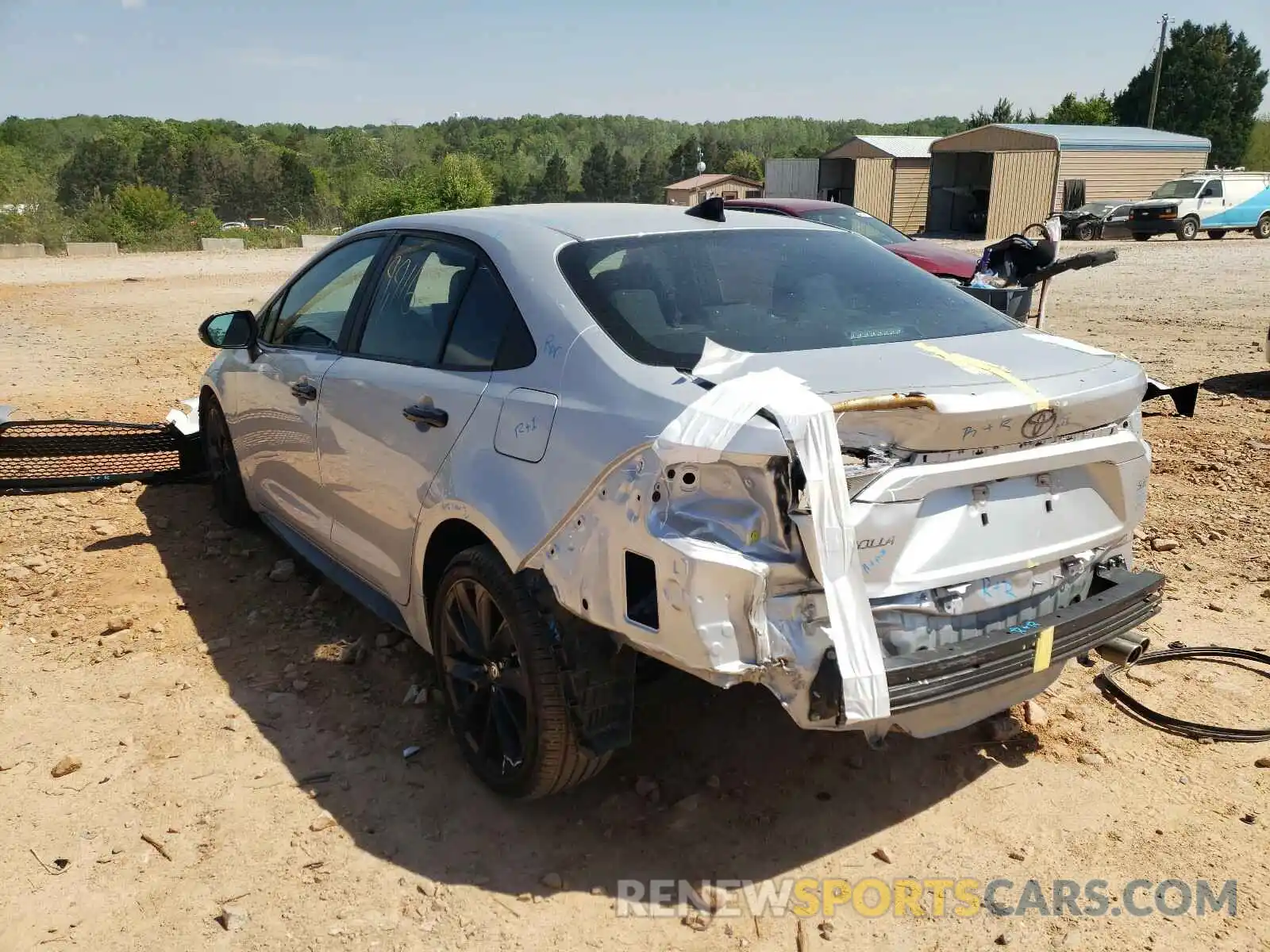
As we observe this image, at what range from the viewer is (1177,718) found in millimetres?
3580

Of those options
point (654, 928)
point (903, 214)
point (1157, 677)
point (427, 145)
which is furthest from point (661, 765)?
point (427, 145)

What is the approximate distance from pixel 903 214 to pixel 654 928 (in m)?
38.2

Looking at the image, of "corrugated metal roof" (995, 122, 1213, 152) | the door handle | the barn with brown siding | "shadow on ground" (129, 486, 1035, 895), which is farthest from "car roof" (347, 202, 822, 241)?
"corrugated metal roof" (995, 122, 1213, 152)

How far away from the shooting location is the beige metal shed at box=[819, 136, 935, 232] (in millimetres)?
36812

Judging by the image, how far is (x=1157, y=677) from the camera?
3.88 metres

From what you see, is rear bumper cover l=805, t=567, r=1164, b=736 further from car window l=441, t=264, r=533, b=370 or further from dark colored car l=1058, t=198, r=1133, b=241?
dark colored car l=1058, t=198, r=1133, b=241

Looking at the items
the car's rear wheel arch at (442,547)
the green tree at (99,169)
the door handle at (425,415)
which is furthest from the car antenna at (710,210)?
the green tree at (99,169)

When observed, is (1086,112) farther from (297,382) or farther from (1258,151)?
(297,382)

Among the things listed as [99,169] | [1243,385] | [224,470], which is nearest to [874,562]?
[224,470]

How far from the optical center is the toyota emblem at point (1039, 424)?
2607 mm

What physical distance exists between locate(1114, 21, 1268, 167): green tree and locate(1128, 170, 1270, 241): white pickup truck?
36495 millimetres

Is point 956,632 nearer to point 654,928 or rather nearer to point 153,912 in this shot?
point 654,928

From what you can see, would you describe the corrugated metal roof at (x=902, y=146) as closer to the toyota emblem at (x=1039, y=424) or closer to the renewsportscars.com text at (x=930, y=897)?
the toyota emblem at (x=1039, y=424)

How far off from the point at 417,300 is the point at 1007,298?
5.22 meters
